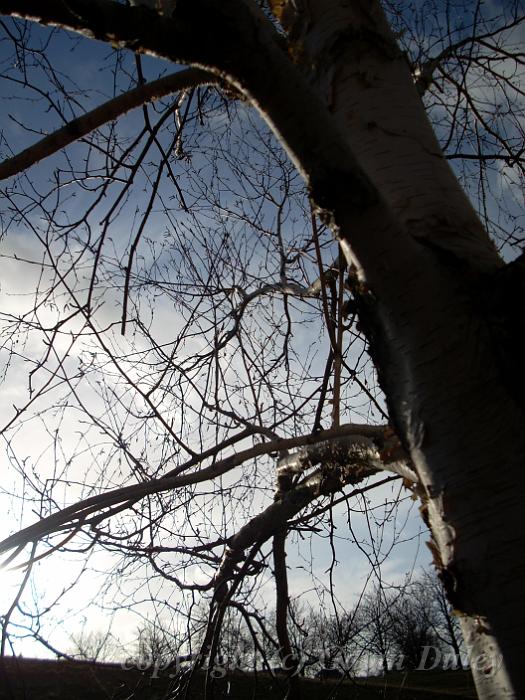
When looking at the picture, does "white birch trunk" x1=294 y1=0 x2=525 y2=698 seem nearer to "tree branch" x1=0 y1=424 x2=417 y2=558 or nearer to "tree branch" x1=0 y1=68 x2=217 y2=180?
"tree branch" x1=0 y1=424 x2=417 y2=558

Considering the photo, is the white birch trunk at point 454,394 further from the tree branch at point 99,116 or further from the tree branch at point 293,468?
the tree branch at point 99,116

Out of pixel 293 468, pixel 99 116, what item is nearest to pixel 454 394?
pixel 99 116

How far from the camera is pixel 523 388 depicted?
0.81 m

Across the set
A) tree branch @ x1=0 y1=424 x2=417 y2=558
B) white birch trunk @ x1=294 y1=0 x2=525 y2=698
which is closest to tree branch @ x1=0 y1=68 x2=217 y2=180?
white birch trunk @ x1=294 y1=0 x2=525 y2=698

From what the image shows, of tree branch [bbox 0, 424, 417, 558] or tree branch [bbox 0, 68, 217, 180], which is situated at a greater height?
tree branch [bbox 0, 68, 217, 180]

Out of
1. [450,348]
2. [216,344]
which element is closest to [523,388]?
[450,348]

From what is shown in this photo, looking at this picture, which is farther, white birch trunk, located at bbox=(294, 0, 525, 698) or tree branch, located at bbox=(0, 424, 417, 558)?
tree branch, located at bbox=(0, 424, 417, 558)

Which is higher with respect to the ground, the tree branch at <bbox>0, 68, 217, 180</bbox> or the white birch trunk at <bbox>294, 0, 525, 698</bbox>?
the tree branch at <bbox>0, 68, 217, 180</bbox>

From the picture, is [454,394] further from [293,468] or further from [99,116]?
[293,468]

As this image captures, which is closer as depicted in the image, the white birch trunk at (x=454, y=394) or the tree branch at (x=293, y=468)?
the white birch trunk at (x=454, y=394)

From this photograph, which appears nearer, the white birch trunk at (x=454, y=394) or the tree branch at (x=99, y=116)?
the white birch trunk at (x=454, y=394)

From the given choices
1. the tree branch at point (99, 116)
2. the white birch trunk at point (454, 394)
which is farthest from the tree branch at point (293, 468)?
the tree branch at point (99, 116)

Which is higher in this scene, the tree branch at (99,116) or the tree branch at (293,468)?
the tree branch at (99,116)

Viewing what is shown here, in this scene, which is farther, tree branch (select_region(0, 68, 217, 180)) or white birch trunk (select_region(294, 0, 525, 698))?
tree branch (select_region(0, 68, 217, 180))
